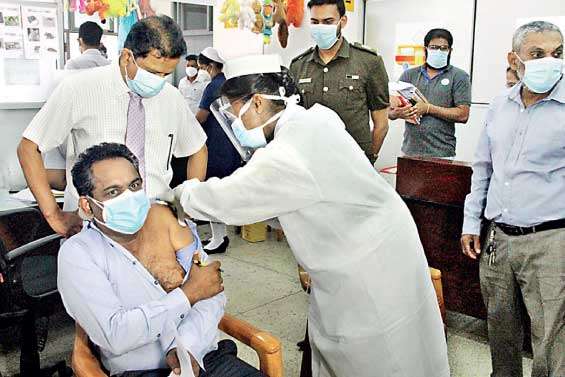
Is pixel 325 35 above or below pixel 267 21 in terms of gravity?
below

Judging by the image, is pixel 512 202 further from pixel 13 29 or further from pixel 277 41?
pixel 277 41

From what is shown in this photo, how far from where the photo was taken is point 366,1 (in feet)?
15.7

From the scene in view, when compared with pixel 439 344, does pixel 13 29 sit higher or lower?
higher

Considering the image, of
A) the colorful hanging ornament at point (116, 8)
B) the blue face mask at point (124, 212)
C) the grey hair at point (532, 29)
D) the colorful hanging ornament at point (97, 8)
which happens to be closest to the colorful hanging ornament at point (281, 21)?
the colorful hanging ornament at point (116, 8)

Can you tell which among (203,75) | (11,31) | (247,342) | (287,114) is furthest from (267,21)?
(247,342)

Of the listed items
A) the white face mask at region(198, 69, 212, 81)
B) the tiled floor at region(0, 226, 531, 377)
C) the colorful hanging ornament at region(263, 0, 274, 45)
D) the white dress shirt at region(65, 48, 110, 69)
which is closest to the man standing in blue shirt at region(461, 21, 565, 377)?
the tiled floor at region(0, 226, 531, 377)

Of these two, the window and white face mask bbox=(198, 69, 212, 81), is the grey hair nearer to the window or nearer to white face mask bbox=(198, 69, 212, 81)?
white face mask bbox=(198, 69, 212, 81)

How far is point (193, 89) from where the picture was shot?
4434mm

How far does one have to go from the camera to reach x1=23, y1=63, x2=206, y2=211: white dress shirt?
1883 mm

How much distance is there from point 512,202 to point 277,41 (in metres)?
3.41

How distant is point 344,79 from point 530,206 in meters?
1.19

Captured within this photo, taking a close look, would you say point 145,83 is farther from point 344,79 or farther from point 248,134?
point 344,79

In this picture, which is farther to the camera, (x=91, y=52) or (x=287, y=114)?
(x=91, y=52)

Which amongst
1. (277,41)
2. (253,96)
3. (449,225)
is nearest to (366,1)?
(277,41)
